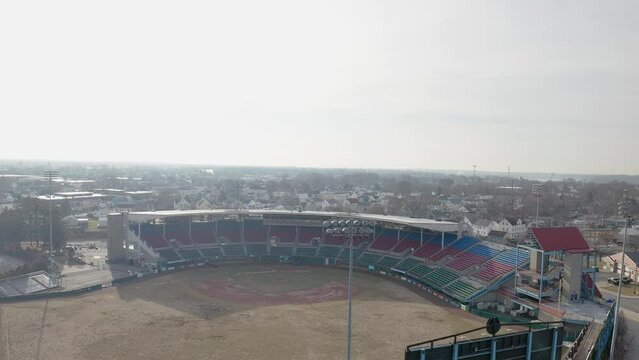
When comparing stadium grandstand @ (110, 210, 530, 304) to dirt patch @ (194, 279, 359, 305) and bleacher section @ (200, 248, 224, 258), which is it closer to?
bleacher section @ (200, 248, 224, 258)

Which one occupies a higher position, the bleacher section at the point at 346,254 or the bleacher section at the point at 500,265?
the bleacher section at the point at 500,265

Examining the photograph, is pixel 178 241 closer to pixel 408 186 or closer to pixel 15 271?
pixel 15 271

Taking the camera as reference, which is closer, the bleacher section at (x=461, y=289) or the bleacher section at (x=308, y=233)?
the bleacher section at (x=461, y=289)

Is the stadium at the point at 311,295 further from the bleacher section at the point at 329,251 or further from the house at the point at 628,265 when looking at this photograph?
the house at the point at 628,265

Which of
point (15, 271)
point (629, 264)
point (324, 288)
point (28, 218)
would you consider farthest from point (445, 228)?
point (28, 218)

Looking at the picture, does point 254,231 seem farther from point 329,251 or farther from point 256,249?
point 329,251

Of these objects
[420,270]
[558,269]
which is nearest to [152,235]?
[420,270]

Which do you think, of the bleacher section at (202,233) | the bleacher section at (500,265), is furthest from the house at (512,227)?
the bleacher section at (202,233)

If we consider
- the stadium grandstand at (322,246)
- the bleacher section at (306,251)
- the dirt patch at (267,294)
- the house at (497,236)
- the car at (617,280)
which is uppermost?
the stadium grandstand at (322,246)
